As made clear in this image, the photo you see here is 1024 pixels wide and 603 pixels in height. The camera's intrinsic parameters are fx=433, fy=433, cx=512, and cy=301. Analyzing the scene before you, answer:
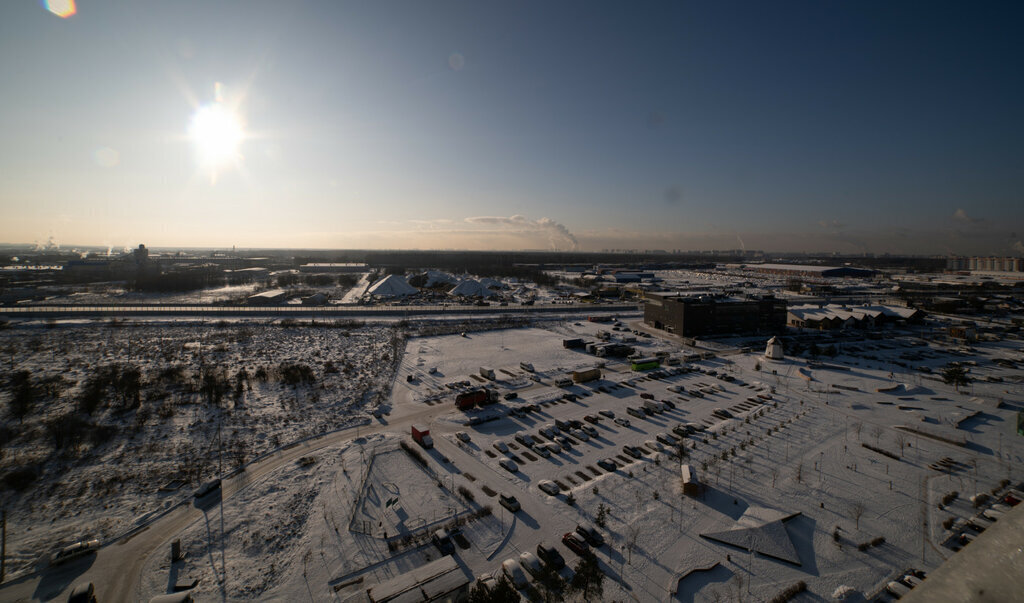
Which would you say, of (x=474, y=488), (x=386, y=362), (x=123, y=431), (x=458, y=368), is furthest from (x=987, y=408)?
(x=123, y=431)

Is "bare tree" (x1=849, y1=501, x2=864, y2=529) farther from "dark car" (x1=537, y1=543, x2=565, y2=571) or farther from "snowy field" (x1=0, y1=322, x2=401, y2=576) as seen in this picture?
"snowy field" (x1=0, y1=322, x2=401, y2=576)

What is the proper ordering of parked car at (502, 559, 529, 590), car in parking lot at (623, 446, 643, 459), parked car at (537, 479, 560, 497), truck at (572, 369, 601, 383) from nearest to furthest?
parked car at (502, 559, 529, 590) < parked car at (537, 479, 560, 497) < car in parking lot at (623, 446, 643, 459) < truck at (572, 369, 601, 383)

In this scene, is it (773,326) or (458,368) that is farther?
(773,326)

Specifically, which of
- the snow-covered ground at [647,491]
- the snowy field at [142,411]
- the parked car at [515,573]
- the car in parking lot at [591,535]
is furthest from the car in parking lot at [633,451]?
the snowy field at [142,411]

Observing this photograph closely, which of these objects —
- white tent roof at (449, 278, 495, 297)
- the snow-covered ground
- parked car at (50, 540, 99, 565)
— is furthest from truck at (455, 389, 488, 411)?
white tent roof at (449, 278, 495, 297)

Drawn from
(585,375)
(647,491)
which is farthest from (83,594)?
(585,375)

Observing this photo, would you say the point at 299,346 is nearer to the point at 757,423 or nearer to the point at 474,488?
the point at 474,488
